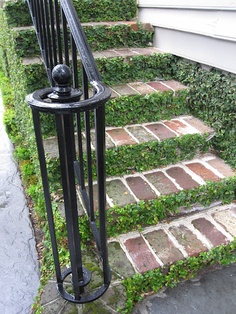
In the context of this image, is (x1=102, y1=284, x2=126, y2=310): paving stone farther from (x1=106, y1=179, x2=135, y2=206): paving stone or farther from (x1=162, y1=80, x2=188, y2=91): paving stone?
(x1=162, y1=80, x2=188, y2=91): paving stone

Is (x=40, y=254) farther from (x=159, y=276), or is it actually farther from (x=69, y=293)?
(x=159, y=276)

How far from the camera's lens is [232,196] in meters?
1.96

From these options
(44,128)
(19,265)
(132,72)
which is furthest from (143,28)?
(19,265)

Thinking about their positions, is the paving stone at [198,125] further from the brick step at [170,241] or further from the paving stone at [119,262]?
the paving stone at [119,262]

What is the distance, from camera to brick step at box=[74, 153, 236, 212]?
176 centimetres

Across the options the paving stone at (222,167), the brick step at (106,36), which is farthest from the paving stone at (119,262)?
the brick step at (106,36)

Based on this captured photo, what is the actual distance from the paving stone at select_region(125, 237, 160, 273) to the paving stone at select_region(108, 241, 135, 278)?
0.04 meters

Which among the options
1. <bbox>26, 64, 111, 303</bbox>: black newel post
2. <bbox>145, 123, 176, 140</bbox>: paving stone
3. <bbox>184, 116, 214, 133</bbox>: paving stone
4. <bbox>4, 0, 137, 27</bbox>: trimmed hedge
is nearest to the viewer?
<bbox>26, 64, 111, 303</bbox>: black newel post

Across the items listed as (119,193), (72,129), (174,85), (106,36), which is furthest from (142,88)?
(72,129)

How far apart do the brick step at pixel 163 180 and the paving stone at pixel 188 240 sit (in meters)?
0.23

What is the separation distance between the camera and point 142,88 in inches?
92.4

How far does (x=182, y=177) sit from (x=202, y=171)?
0.57 ft

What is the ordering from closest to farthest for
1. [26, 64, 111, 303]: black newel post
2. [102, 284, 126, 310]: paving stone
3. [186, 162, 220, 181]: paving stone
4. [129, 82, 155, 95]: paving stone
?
[26, 64, 111, 303]: black newel post → [102, 284, 126, 310]: paving stone → [186, 162, 220, 181]: paving stone → [129, 82, 155, 95]: paving stone

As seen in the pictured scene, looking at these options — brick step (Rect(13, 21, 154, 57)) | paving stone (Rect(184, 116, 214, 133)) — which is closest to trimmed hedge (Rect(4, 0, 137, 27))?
brick step (Rect(13, 21, 154, 57))
